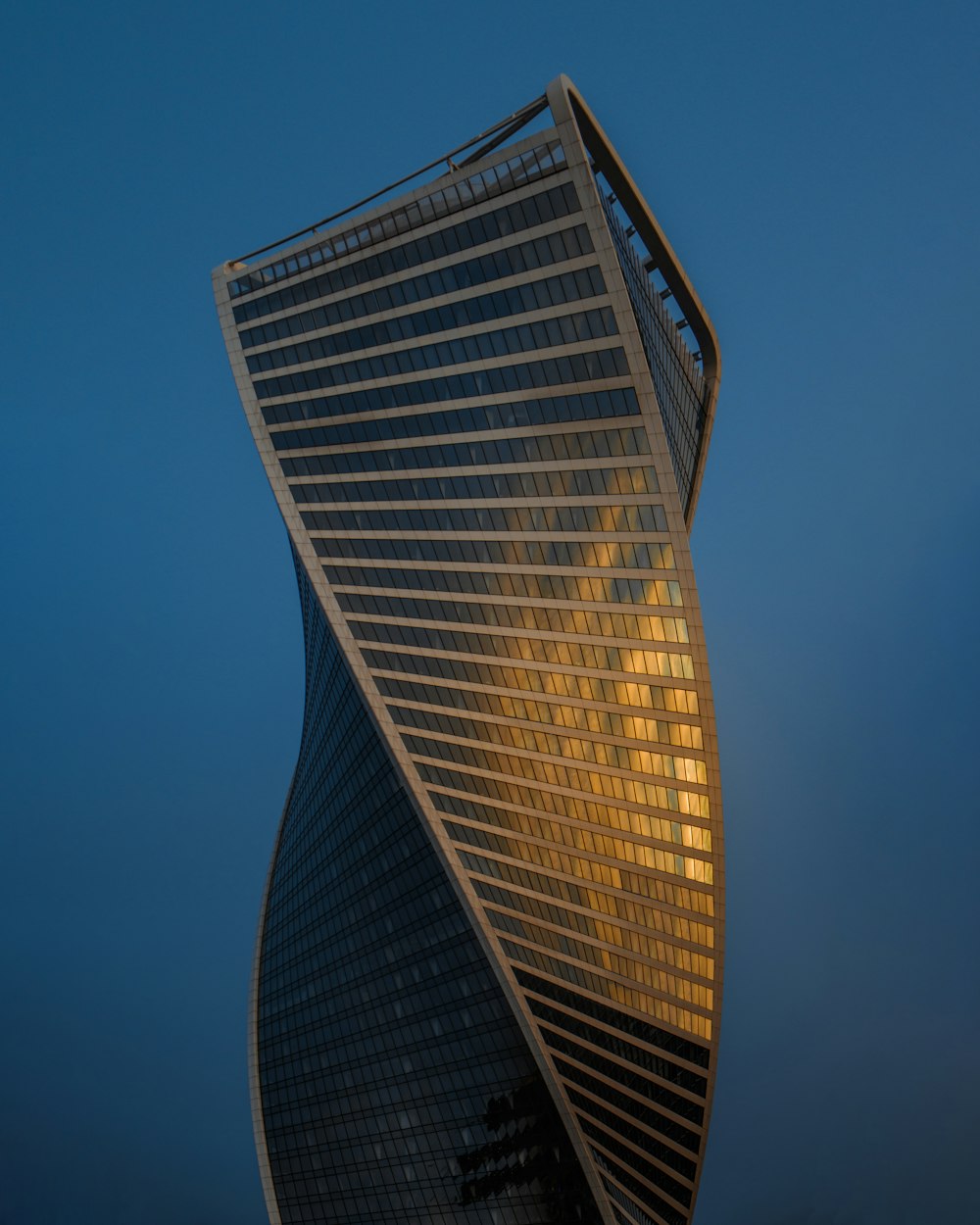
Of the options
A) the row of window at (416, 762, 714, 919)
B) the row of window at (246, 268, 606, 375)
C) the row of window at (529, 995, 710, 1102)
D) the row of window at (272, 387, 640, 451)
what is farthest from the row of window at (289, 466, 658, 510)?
the row of window at (529, 995, 710, 1102)

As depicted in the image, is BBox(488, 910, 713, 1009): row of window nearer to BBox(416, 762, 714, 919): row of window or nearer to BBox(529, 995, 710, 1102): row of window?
BBox(529, 995, 710, 1102): row of window

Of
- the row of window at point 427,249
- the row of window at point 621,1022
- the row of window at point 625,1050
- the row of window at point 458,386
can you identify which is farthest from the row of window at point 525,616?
the row of window at point 621,1022

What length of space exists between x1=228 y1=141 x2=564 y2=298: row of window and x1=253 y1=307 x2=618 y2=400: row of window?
8.92m

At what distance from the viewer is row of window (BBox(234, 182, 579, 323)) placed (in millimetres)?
70375

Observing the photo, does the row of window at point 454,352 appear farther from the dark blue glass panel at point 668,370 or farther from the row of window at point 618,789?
the row of window at point 618,789

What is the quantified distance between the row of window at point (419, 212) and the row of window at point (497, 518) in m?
21.1

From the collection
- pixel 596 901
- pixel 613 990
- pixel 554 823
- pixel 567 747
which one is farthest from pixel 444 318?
pixel 613 990

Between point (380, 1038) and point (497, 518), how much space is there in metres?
56.2

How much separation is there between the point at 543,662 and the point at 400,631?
1330 cm

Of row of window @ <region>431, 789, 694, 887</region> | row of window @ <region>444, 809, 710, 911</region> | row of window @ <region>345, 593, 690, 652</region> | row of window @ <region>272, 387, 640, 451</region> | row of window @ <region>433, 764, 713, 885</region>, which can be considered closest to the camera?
row of window @ <region>272, 387, 640, 451</region>

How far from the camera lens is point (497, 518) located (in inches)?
3095

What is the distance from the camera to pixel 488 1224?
94.5 metres

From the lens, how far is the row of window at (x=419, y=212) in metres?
70.8

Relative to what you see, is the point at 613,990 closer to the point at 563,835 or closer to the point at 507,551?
the point at 563,835
